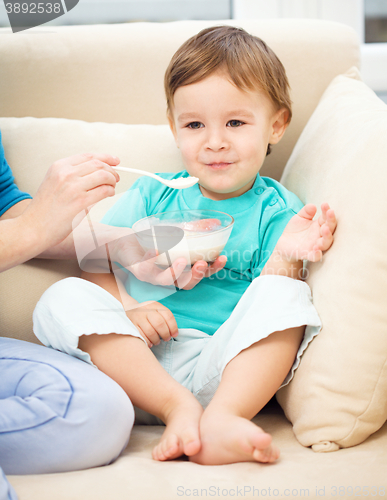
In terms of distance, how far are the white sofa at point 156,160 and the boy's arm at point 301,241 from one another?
0.02 m

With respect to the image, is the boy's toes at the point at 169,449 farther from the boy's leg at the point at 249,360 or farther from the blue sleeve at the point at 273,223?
the blue sleeve at the point at 273,223

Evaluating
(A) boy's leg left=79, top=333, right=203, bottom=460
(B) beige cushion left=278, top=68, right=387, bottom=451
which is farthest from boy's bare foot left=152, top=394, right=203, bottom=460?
(B) beige cushion left=278, top=68, right=387, bottom=451

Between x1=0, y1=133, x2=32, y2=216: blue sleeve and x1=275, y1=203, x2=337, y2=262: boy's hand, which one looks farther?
x1=0, y1=133, x2=32, y2=216: blue sleeve

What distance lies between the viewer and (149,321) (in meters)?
0.78

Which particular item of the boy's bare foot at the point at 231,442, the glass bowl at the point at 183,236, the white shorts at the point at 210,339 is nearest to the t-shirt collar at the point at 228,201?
the glass bowl at the point at 183,236

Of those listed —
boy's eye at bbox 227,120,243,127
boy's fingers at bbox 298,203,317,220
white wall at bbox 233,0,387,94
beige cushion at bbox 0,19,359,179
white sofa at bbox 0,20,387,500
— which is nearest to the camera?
white sofa at bbox 0,20,387,500

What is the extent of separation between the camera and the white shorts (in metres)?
0.66

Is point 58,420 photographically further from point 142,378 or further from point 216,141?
point 216,141

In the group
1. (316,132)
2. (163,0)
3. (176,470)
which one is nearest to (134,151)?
(316,132)

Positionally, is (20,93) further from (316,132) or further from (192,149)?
(316,132)

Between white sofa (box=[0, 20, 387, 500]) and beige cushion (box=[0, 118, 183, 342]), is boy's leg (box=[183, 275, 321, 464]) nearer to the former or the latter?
white sofa (box=[0, 20, 387, 500])

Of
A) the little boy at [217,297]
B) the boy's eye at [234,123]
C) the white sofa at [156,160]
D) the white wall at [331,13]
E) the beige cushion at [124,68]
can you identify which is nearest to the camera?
the white sofa at [156,160]

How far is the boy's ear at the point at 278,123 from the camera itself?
3.06ft

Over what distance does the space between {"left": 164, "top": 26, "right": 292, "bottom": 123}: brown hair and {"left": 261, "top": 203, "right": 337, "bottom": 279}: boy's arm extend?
28cm
